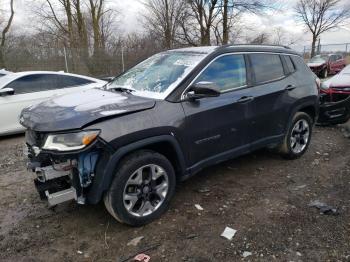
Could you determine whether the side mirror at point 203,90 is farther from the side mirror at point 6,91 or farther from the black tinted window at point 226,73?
the side mirror at point 6,91

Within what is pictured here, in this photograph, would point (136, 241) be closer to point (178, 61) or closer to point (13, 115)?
point (178, 61)

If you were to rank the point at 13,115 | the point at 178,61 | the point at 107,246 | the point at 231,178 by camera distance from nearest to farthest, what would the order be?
1. the point at 107,246
2. the point at 178,61
3. the point at 231,178
4. the point at 13,115

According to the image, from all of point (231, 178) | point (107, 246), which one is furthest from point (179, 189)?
point (107, 246)

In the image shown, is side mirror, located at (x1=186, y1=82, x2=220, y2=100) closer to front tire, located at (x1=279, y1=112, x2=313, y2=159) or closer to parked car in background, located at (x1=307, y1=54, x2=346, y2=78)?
front tire, located at (x1=279, y1=112, x2=313, y2=159)

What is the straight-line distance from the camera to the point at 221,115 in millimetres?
3924

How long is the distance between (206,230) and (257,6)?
20.6 metres

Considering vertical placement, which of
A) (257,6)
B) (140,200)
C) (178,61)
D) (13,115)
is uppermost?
(257,6)

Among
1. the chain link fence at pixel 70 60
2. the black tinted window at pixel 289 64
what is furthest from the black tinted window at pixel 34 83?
the chain link fence at pixel 70 60

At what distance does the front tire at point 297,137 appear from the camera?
5.14 m

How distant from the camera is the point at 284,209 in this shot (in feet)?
12.4

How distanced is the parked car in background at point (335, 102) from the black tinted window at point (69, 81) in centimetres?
548

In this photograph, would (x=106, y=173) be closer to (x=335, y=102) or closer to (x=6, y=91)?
(x=6, y=91)

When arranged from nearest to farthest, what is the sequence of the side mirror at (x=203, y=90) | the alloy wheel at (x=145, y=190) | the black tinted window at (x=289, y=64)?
1. the alloy wheel at (x=145, y=190)
2. the side mirror at (x=203, y=90)
3. the black tinted window at (x=289, y=64)

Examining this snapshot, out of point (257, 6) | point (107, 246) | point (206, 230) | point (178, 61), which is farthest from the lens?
point (257, 6)
